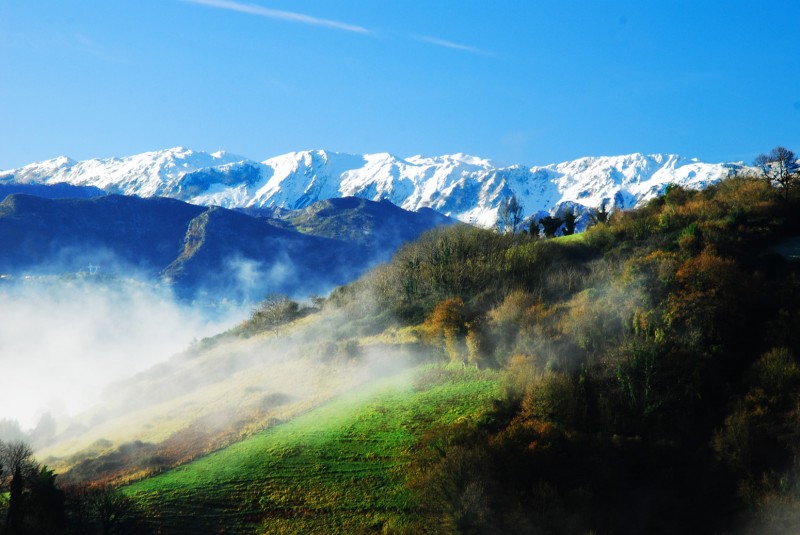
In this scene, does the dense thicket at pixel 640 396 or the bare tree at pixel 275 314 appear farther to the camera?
the bare tree at pixel 275 314

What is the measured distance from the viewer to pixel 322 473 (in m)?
27.9

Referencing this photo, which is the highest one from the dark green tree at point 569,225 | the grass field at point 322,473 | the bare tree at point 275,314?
the dark green tree at point 569,225

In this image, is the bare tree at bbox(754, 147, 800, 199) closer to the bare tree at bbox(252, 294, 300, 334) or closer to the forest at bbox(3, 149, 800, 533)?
the forest at bbox(3, 149, 800, 533)

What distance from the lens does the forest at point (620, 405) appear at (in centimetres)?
2364

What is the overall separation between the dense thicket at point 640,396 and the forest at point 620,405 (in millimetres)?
84

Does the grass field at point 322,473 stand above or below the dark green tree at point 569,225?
below

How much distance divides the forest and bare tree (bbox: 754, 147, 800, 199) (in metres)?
9.12

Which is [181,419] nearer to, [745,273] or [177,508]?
[177,508]

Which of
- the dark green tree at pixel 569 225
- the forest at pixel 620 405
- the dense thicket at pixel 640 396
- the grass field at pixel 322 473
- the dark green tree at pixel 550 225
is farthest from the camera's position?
the dark green tree at pixel 550 225

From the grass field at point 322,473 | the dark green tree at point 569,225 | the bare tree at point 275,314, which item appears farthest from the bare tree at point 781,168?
the bare tree at point 275,314

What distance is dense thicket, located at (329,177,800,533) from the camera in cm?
2392

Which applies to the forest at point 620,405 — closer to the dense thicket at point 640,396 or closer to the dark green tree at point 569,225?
the dense thicket at point 640,396

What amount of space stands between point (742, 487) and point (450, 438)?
43.3 feet

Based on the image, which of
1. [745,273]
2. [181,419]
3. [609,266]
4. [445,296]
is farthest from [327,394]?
[745,273]
